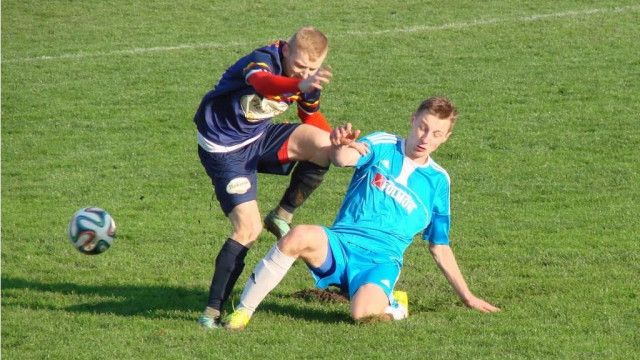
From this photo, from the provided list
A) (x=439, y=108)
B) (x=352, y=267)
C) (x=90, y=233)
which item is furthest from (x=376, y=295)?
(x=90, y=233)

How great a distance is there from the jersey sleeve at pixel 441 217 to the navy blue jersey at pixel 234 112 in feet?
4.07

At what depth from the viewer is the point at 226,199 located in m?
7.54

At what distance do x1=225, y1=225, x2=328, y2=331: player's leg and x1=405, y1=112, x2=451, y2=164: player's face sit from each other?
0.92 metres

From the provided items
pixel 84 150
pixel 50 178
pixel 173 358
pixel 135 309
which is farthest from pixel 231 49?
pixel 173 358

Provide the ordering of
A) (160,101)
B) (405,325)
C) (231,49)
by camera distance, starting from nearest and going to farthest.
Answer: (405,325) → (160,101) → (231,49)

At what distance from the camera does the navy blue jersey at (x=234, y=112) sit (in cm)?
748

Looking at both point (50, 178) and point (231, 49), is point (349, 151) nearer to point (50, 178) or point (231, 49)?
point (50, 178)

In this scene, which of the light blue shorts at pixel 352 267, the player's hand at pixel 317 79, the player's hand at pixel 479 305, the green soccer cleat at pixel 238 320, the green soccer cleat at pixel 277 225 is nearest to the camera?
Answer: the player's hand at pixel 317 79

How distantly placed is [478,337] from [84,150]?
850 centimetres

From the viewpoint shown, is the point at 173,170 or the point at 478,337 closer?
the point at 478,337

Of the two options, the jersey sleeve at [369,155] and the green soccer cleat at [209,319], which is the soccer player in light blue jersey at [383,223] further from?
the green soccer cleat at [209,319]

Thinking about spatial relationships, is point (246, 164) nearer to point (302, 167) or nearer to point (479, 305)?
point (302, 167)

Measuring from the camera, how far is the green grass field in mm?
6891

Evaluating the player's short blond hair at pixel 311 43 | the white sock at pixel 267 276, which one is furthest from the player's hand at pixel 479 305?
the player's short blond hair at pixel 311 43
